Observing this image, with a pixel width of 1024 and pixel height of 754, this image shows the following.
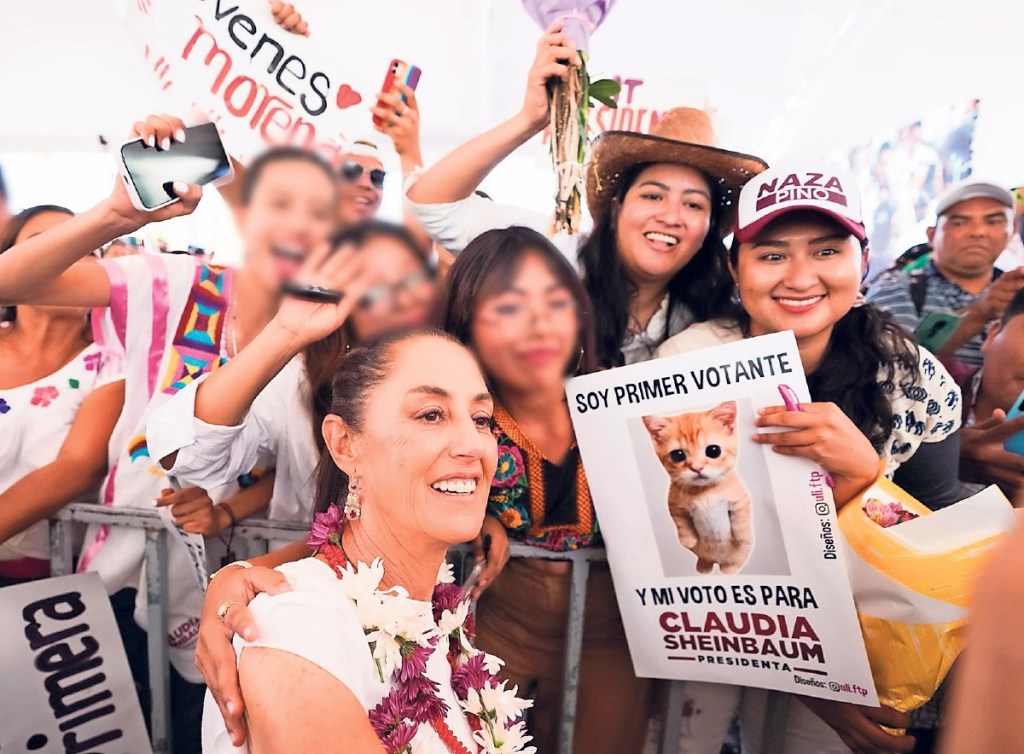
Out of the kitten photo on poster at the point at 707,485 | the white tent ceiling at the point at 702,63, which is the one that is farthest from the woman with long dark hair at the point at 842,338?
the white tent ceiling at the point at 702,63

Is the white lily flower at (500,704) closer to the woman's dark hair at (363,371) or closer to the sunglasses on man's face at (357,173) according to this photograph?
the woman's dark hair at (363,371)

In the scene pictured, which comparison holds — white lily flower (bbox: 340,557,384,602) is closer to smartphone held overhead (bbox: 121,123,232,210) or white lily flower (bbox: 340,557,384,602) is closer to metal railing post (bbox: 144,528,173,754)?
metal railing post (bbox: 144,528,173,754)

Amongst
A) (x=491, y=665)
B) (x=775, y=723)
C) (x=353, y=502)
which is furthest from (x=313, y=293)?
(x=775, y=723)

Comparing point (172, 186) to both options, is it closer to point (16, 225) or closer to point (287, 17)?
point (287, 17)

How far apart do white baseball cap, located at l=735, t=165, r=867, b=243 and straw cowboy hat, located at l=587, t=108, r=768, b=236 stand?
158 millimetres

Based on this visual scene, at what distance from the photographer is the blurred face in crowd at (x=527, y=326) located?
139 centimetres

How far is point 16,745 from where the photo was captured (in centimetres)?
144

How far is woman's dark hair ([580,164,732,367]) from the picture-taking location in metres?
1.75

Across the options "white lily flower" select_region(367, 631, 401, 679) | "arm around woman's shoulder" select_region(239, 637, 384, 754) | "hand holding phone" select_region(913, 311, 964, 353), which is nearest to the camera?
"arm around woman's shoulder" select_region(239, 637, 384, 754)

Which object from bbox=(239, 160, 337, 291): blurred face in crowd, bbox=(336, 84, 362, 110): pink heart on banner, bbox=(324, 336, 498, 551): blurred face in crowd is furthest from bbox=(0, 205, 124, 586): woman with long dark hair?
bbox=(324, 336, 498, 551): blurred face in crowd

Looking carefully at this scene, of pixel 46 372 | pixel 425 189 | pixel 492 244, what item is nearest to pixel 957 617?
pixel 492 244

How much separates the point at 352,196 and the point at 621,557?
0.90 m

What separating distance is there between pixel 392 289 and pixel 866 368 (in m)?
0.99

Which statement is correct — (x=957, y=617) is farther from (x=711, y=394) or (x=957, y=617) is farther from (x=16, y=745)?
(x=16, y=745)
